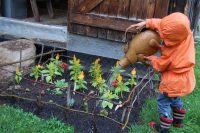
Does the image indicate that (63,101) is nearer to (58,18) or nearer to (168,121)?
(168,121)

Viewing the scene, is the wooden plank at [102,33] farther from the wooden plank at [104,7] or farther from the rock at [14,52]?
the rock at [14,52]

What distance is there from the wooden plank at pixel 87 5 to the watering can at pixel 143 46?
147 cm

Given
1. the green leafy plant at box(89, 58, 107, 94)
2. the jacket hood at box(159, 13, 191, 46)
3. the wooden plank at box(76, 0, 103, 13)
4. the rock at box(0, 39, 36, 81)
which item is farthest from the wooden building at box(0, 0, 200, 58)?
the jacket hood at box(159, 13, 191, 46)

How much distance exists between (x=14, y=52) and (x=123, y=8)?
181 centimetres

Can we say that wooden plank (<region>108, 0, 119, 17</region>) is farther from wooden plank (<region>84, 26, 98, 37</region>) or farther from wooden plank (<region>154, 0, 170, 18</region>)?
wooden plank (<region>154, 0, 170, 18</region>)

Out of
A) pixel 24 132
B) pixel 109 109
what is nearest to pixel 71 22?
pixel 109 109

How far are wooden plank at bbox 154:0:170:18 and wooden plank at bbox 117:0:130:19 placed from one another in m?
0.45

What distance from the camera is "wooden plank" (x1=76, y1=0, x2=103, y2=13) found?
5.43 meters

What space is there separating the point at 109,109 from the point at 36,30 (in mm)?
2391

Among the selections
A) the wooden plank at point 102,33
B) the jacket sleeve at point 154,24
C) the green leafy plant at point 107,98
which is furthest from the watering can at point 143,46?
the wooden plank at point 102,33

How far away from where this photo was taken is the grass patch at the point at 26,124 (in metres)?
3.88

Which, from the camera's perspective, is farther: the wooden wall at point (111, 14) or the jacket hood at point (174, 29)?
the wooden wall at point (111, 14)

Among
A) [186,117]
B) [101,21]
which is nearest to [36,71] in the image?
[101,21]

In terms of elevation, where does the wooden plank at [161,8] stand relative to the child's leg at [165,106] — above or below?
above
